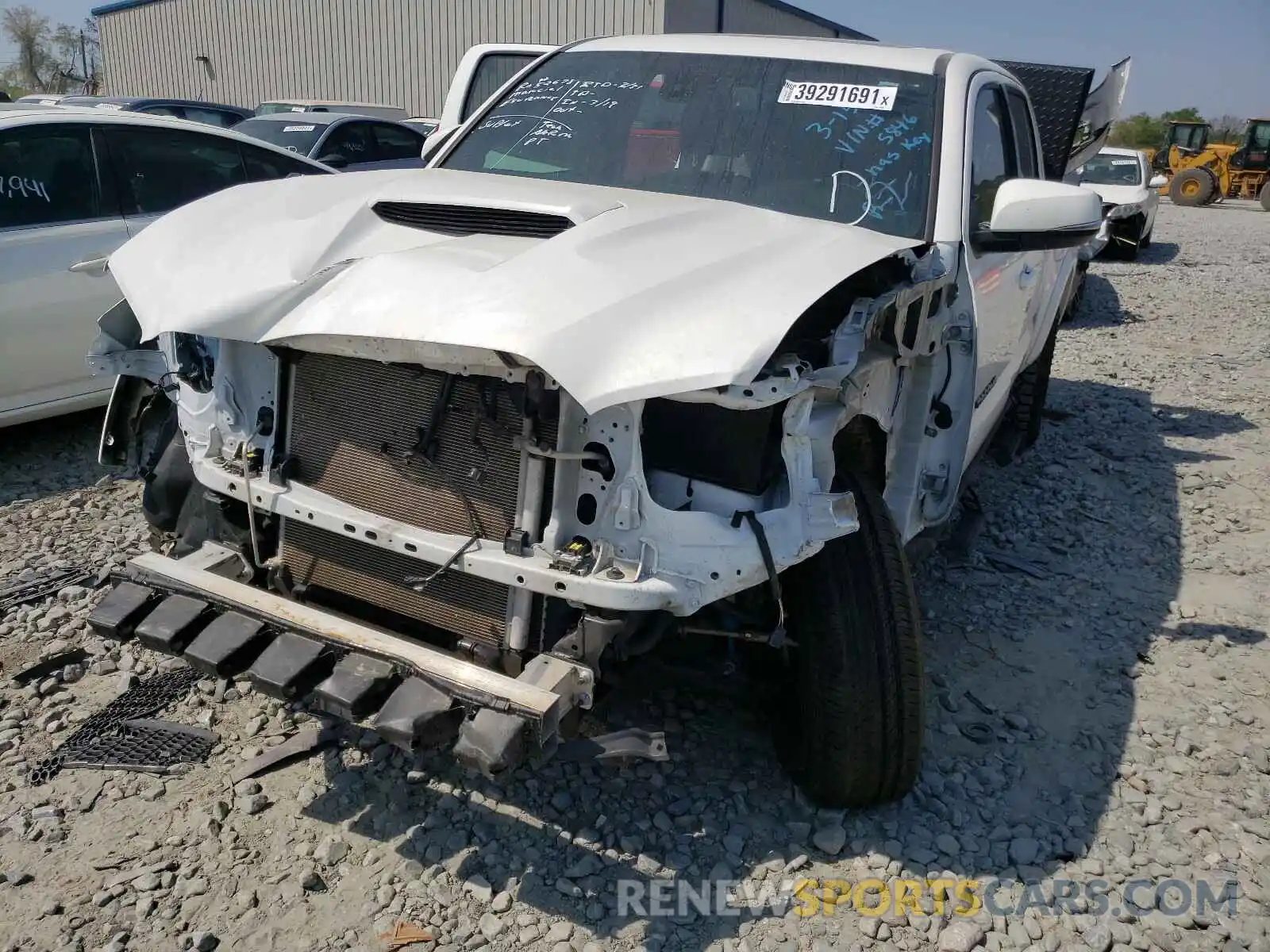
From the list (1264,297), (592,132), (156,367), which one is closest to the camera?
(156,367)

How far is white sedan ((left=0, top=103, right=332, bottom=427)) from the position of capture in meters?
4.50

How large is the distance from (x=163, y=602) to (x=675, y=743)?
145 centimetres

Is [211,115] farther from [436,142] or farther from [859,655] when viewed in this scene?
[859,655]

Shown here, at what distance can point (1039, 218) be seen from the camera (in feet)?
9.80

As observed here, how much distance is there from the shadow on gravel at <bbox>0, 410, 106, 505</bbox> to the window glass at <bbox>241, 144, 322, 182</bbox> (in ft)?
5.12

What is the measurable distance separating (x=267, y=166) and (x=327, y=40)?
824 inches

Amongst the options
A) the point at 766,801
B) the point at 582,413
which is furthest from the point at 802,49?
the point at 766,801

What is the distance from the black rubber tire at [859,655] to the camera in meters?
2.48

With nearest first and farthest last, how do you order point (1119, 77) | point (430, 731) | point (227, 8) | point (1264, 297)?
1. point (430, 731)
2. point (1119, 77)
3. point (1264, 297)
4. point (227, 8)

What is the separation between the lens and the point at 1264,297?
40.5 ft

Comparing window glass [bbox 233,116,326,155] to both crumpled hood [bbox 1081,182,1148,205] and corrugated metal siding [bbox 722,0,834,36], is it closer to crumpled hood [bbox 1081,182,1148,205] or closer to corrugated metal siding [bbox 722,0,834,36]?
crumpled hood [bbox 1081,182,1148,205]

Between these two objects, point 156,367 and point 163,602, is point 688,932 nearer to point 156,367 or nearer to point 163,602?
point 163,602

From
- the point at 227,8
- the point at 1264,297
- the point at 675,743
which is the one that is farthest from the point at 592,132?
the point at 227,8

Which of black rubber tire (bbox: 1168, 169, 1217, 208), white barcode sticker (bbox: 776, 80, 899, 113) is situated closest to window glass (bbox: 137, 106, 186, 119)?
white barcode sticker (bbox: 776, 80, 899, 113)
